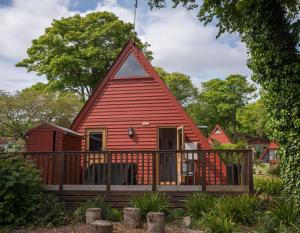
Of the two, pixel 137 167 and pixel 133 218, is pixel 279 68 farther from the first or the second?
pixel 133 218

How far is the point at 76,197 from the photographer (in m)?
8.16

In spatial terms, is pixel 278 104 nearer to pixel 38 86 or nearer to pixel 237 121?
pixel 38 86

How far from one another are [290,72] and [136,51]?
6.08 m

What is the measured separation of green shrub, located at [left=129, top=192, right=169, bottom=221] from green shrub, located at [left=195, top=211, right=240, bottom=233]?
98 centimetres

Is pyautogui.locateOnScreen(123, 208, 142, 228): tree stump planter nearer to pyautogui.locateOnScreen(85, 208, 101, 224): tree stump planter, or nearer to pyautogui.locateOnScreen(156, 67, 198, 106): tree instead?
pyautogui.locateOnScreen(85, 208, 101, 224): tree stump planter

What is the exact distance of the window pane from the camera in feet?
40.0

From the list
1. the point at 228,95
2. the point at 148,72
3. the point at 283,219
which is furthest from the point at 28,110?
the point at 228,95

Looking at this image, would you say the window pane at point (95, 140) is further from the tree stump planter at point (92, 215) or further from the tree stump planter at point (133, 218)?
the tree stump planter at point (133, 218)

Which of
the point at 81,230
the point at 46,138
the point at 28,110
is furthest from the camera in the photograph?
the point at 28,110

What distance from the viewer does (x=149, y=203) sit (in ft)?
23.3

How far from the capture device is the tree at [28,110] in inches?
766

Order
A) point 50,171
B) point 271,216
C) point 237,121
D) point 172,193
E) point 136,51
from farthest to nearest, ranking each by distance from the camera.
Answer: point 237,121
point 136,51
point 50,171
point 172,193
point 271,216

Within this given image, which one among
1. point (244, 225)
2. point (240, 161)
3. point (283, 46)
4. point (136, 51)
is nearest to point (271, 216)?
point (244, 225)

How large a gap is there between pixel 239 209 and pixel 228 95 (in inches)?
1386
